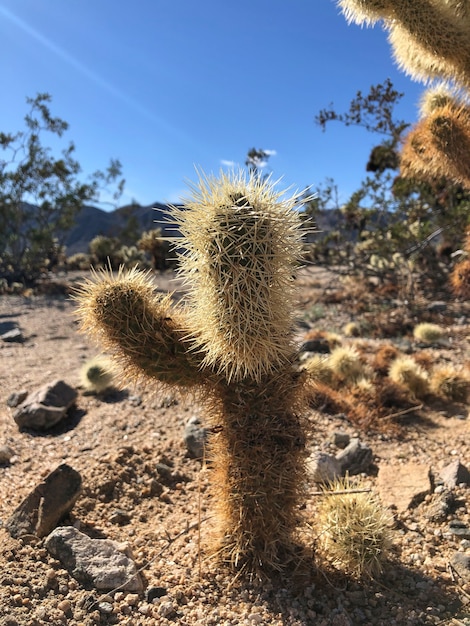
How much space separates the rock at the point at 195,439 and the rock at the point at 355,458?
1031 mm

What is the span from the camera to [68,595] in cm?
216

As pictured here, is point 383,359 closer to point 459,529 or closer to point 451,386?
point 451,386

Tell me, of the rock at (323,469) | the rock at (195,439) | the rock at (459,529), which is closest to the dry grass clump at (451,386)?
the rock at (323,469)

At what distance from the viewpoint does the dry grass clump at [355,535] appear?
2396 mm

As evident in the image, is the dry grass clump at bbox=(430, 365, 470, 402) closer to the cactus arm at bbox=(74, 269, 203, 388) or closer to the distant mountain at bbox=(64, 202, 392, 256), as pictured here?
the distant mountain at bbox=(64, 202, 392, 256)

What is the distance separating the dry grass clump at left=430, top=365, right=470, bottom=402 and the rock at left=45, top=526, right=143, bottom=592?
3.67 m

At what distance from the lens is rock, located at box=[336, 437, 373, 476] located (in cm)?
→ 358

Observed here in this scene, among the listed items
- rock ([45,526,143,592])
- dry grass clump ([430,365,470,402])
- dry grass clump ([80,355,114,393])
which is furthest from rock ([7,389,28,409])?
dry grass clump ([430,365,470,402])

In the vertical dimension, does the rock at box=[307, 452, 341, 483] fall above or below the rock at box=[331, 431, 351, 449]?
below

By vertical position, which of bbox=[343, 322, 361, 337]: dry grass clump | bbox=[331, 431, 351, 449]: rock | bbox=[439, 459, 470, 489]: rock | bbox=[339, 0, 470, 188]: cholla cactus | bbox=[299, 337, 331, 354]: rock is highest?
bbox=[339, 0, 470, 188]: cholla cactus

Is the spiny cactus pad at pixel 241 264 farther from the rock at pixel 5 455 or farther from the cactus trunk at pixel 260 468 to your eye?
the rock at pixel 5 455

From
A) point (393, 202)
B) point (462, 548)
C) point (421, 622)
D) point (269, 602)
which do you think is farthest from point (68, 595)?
point (393, 202)

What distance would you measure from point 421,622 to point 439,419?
2.71 meters

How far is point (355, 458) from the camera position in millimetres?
3623
